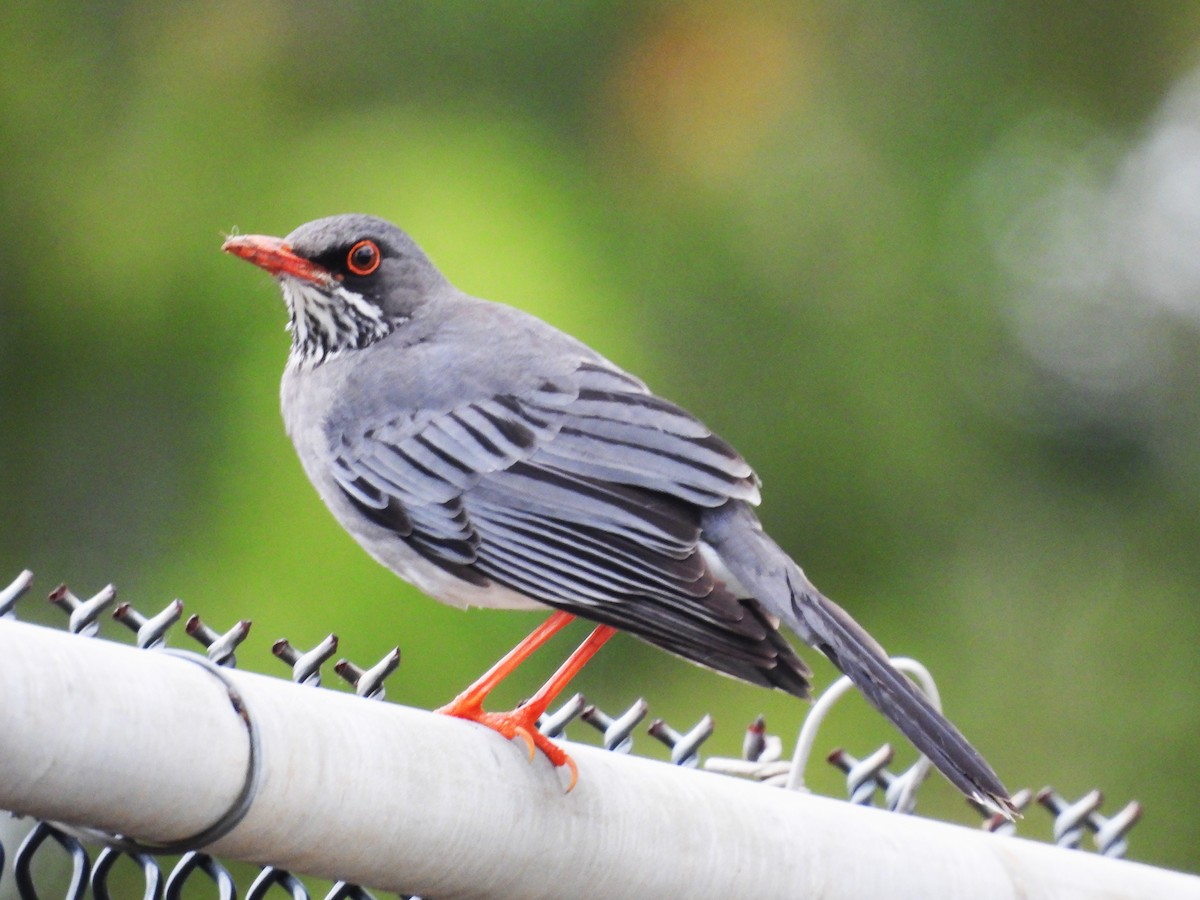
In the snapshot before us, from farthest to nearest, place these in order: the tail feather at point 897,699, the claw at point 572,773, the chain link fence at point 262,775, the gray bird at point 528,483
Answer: the gray bird at point 528,483, the tail feather at point 897,699, the claw at point 572,773, the chain link fence at point 262,775

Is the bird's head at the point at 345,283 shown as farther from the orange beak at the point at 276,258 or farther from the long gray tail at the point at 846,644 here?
the long gray tail at the point at 846,644

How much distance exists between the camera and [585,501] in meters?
3.19

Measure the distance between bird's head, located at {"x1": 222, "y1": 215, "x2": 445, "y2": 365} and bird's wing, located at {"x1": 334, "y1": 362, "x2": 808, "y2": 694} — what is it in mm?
383

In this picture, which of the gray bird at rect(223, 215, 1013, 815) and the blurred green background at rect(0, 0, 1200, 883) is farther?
the blurred green background at rect(0, 0, 1200, 883)

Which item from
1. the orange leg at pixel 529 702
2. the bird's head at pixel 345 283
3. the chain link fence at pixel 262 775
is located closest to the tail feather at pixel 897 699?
the chain link fence at pixel 262 775

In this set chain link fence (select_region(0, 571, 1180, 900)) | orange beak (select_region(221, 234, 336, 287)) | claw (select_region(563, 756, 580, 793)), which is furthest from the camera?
orange beak (select_region(221, 234, 336, 287))

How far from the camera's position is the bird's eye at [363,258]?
3945mm

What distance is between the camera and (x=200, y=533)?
7.05m

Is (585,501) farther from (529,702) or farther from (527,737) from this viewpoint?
(527,737)

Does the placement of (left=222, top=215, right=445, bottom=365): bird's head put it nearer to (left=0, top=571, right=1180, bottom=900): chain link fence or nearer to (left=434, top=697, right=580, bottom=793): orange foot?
(left=0, top=571, right=1180, bottom=900): chain link fence

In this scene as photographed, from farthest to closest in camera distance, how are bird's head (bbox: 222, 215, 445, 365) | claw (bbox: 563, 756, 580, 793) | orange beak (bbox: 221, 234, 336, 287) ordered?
bird's head (bbox: 222, 215, 445, 365) → orange beak (bbox: 221, 234, 336, 287) → claw (bbox: 563, 756, 580, 793)

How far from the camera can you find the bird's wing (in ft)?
9.48

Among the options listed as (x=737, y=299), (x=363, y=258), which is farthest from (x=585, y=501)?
(x=737, y=299)

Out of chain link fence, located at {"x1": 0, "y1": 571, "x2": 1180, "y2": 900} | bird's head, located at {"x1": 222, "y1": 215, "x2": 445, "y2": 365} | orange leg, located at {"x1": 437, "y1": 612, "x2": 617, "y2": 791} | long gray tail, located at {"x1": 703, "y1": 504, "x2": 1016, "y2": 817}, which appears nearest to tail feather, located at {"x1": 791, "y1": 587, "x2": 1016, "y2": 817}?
long gray tail, located at {"x1": 703, "y1": 504, "x2": 1016, "y2": 817}
